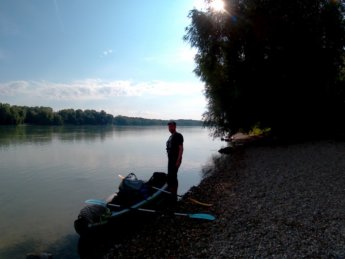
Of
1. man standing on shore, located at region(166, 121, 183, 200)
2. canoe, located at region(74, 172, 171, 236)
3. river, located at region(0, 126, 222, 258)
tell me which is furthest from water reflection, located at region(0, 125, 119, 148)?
man standing on shore, located at region(166, 121, 183, 200)

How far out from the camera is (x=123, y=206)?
8000mm

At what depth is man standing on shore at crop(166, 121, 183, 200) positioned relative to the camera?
27.2ft

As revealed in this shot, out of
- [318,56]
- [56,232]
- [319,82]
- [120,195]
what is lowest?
[56,232]

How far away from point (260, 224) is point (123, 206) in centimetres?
360

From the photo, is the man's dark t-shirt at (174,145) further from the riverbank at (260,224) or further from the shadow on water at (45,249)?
the shadow on water at (45,249)

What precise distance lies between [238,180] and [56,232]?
6.93 metres

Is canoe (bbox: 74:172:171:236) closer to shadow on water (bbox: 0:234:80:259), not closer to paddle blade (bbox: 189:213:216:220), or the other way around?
shadow on water (bbox: 0:234:80:259)

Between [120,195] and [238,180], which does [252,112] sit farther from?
[120,195]

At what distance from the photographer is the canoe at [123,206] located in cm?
745

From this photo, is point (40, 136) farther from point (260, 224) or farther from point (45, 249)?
point (260, 224)

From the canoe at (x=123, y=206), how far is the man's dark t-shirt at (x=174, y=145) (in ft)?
3.52

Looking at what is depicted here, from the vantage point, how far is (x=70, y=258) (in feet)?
23.9

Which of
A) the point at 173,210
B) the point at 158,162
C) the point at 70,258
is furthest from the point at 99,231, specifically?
the point at 158,162

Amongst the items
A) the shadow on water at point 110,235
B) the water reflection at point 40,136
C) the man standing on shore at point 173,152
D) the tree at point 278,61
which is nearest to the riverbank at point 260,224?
the shadow on water at point 110,235
